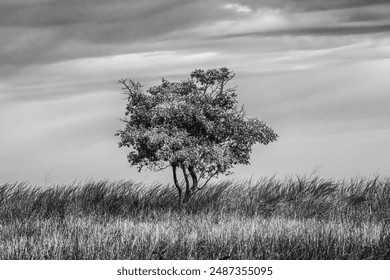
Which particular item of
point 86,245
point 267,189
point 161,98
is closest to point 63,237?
point 86,245

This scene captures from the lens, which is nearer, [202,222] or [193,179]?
[202,222]

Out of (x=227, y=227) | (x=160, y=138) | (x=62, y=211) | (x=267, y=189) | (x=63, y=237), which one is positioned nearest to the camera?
(x=63, y=237)

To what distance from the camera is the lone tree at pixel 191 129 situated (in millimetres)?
17719

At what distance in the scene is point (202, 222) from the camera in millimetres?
16109

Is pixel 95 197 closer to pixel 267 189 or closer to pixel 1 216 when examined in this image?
pixel 1 216

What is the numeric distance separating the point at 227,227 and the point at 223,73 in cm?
543

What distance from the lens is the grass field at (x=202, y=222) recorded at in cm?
1211

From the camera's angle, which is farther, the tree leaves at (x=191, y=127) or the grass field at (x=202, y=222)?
the tree leaves at (x=191, y=127)

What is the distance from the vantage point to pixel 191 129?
18.6 m

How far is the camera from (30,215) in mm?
18547

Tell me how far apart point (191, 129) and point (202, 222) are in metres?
3.52

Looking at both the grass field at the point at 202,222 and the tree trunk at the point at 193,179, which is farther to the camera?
the tree trunk at the point at 193,179

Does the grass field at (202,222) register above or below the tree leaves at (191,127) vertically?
below

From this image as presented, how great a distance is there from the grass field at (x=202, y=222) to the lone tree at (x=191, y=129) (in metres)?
1.49
